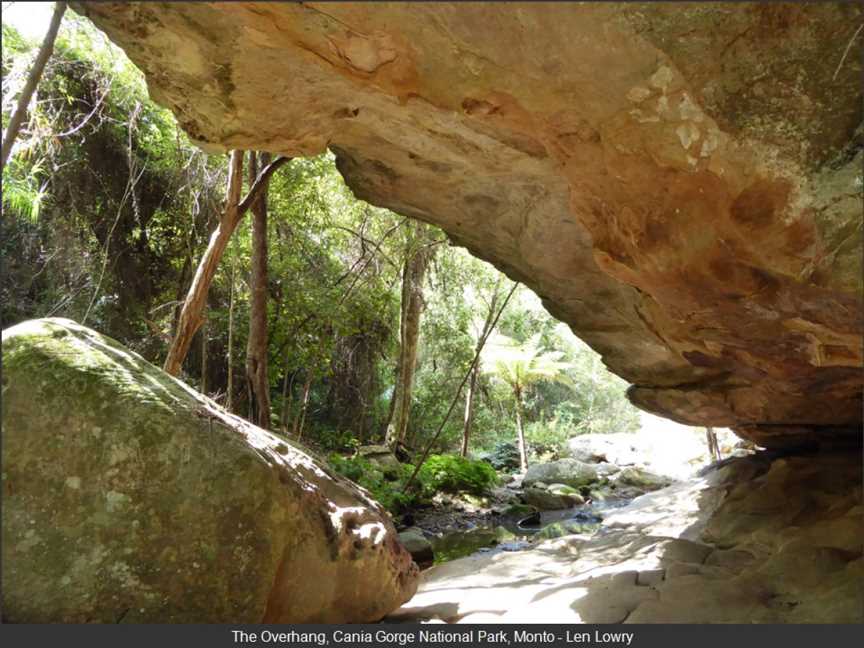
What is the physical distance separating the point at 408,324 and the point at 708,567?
25.6ft

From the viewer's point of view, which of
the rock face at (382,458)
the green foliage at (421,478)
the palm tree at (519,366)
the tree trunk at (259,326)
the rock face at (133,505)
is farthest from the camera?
the palm tree at (519,366)

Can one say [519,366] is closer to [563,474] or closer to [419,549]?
[563,474]

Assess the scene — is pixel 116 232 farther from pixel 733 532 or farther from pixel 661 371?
pixel 733 532

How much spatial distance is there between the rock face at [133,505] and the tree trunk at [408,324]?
7.67 metres

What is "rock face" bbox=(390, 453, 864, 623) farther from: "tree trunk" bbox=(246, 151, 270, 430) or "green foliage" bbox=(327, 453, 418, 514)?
"green foliage" bbox=(327, 453, 418, 514)

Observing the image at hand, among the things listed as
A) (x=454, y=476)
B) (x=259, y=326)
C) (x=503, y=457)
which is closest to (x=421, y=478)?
(x=454, y=476)

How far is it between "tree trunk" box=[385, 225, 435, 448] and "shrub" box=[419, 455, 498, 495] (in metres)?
1.42

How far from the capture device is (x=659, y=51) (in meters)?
2.64

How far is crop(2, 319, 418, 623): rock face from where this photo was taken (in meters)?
2.75

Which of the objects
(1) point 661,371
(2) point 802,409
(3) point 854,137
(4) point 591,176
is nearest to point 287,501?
(4) point 591,176

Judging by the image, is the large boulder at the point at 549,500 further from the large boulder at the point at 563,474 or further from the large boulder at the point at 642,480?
the large boulder at the point at 642,480

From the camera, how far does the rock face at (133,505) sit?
2752 mm

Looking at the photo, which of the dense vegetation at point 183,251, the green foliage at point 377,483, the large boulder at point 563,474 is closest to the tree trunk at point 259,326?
the dense vegetation at point 183,251

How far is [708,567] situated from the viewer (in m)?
4.40
